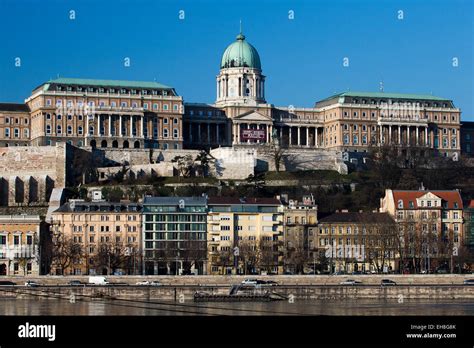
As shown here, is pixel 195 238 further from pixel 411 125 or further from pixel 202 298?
pixel 411 125

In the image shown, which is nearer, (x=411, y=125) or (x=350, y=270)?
(x=350, y=270)

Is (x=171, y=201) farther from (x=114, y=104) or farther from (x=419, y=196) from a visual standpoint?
(x=114, y=104)


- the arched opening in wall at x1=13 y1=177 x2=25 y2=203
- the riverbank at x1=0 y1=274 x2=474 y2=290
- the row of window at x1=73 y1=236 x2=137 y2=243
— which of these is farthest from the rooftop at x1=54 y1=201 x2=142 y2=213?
the arched opening in wall at x1=13 y1=177 x2=25 y2=203

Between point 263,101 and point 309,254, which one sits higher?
point 263,101

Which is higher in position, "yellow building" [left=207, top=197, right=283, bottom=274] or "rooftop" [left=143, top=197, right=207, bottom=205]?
"rooftop" [left=143, top=197, right=207, bottom=205]

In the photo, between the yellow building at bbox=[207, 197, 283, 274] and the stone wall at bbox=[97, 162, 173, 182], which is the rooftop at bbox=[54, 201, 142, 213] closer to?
the yellow building at bbox=[207, 197, 283, 274]

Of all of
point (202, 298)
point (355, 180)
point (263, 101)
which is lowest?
point (202, 298)
